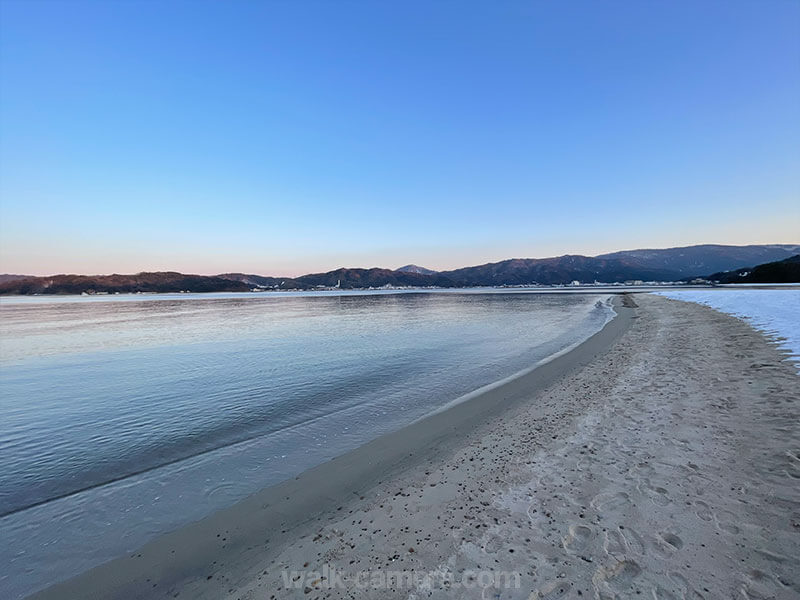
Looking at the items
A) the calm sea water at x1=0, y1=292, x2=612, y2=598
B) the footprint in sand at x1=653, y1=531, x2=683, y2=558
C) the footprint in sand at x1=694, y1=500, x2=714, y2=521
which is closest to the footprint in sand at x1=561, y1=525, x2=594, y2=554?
the footprint in sand at x1=653, y1=531, x2=683, y2=558

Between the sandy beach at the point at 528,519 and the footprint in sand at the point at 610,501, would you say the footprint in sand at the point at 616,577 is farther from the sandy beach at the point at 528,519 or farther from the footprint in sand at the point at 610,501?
the footprint in sand at the point at 610,501

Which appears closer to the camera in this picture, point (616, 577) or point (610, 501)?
point (616, 577)

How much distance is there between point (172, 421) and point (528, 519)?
9.60 m

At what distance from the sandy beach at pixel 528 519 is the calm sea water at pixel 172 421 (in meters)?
0.83

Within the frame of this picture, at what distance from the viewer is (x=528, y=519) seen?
4.25 m

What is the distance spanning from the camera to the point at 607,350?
1638 centimetres

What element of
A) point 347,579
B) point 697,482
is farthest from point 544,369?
point 347,579

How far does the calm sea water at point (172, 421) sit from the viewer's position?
5219 millimetres

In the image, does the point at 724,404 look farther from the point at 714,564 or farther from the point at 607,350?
the point at 607,350

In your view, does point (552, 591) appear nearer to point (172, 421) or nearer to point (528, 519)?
point (528, 519)

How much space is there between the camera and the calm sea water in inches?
205

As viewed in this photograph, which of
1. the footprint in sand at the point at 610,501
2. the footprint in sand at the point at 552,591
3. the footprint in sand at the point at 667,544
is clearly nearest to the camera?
the footprint in sand at the point at 552,591

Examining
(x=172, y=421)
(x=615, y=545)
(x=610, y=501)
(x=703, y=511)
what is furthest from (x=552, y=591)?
(x=172, y=421)

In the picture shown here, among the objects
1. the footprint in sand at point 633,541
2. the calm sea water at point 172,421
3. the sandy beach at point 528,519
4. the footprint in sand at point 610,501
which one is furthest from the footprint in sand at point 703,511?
the calm sea water at point 172,421
